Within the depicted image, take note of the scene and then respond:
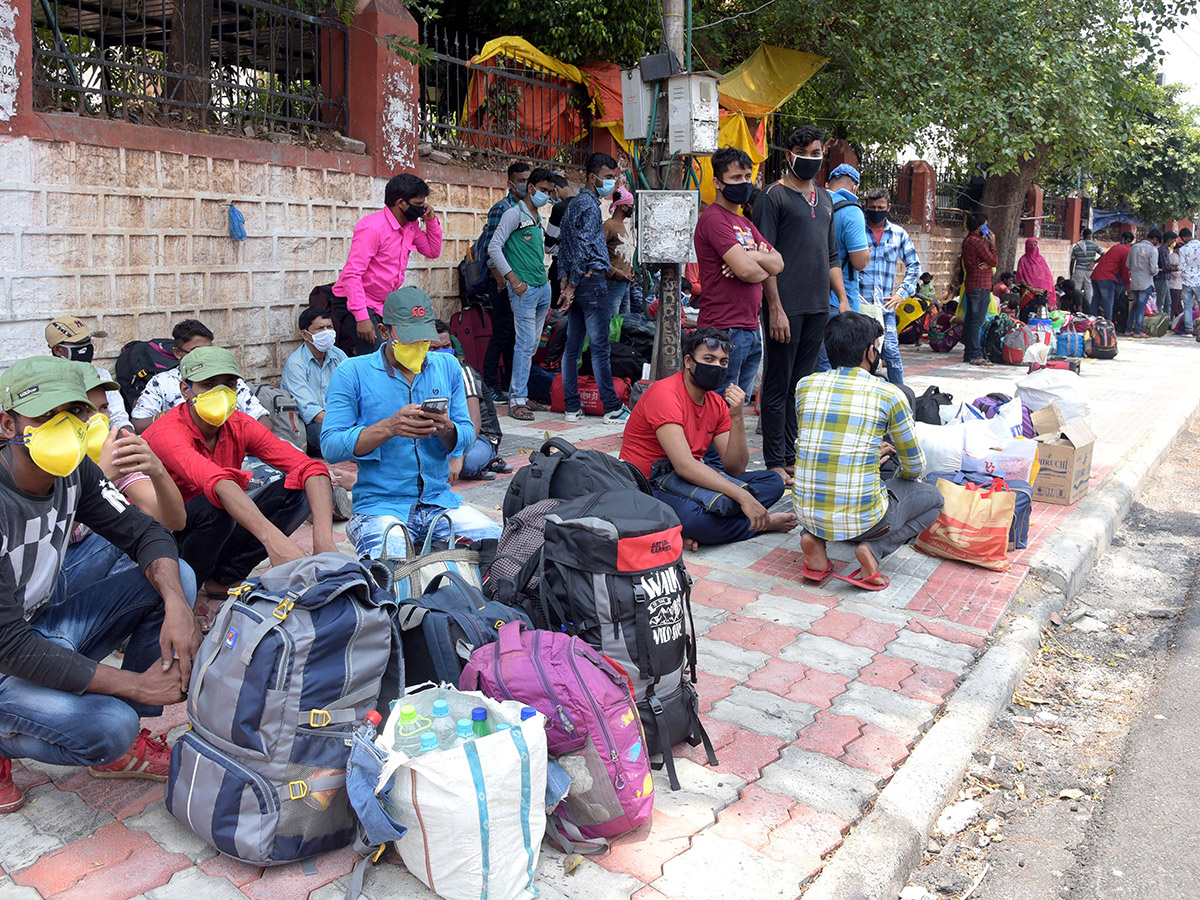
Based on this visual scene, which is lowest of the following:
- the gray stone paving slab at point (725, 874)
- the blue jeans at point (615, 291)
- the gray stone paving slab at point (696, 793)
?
the gray stone paving slab at point (725, 874)

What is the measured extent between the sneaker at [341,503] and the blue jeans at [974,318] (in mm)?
10863

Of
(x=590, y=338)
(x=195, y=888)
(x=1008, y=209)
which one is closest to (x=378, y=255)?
(x=590, y=338)

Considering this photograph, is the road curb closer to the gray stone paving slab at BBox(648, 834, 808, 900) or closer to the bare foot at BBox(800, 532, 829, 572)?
the gray stone paving slab at BBox(648, 834, 808, 900)

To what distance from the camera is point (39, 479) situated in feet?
9.70

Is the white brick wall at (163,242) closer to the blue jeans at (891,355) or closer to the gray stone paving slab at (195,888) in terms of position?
the blue jeans at (891,355)

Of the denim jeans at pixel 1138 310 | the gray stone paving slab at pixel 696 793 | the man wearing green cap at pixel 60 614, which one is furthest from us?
the denim jeans at pixel 1138 310

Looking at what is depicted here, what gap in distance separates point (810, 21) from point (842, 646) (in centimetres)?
1060

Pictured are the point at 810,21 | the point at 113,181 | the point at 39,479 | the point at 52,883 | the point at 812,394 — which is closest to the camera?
the point at 52,883

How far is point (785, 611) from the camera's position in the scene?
5043 millimetres

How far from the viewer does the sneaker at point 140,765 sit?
3.28 m

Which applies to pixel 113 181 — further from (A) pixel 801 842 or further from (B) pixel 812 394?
(A) pixel 801 842

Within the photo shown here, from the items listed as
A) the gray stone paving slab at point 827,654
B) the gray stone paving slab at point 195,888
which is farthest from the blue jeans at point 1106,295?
the gray stone paving slab at point 195,888

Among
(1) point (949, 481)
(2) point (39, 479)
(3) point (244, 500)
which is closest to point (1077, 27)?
(1) point (949, 481)

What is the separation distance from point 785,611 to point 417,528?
1.88m
